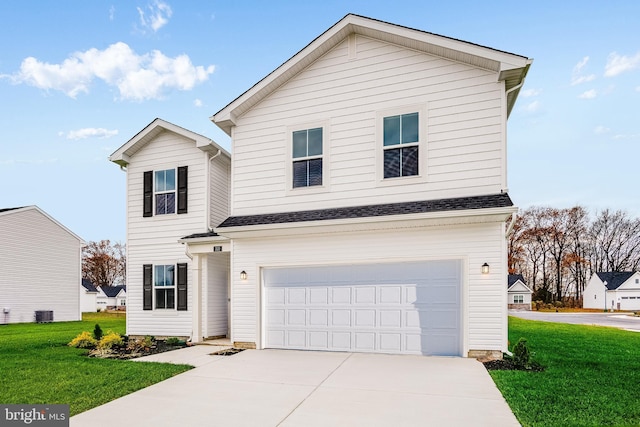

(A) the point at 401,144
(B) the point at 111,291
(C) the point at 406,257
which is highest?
(A) the point at 401,144

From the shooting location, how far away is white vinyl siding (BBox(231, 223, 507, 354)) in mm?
7793

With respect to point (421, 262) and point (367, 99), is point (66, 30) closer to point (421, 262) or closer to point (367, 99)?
point (367, 99)

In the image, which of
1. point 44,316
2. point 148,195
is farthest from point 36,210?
point 148,195

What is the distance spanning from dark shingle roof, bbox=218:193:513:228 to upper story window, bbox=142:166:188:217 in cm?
274

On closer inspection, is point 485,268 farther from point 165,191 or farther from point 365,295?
point 165,191

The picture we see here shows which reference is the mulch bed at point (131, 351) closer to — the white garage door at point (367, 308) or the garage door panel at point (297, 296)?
the white garage door at point (367, 308)

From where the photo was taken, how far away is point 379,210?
8.44 metres

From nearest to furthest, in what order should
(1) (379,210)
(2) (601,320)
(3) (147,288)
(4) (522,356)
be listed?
(4) (522,356) → (1) (379,210) → (3) (147,288) → (2) (601,320)

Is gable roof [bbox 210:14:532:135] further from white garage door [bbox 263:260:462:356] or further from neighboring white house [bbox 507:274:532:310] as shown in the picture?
neighboring white house [bbox 507:274:532:310]

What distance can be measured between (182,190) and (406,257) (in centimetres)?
707

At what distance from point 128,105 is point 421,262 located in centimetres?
1836

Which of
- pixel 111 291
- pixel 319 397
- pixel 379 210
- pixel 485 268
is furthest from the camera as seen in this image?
pixel 111 291

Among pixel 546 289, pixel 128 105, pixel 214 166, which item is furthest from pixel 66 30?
pixel 546 289
